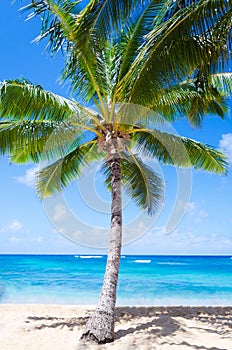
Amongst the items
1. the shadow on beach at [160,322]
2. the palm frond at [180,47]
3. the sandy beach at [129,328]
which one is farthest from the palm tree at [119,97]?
the shadow on beach at [160,322]

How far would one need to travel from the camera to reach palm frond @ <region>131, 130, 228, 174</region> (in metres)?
8.63

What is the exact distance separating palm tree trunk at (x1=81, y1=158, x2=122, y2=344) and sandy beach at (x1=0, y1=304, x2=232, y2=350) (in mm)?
207

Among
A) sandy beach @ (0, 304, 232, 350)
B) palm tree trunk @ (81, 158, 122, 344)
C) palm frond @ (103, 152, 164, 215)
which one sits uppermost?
palm frond @ (103, 152, 164, 215)

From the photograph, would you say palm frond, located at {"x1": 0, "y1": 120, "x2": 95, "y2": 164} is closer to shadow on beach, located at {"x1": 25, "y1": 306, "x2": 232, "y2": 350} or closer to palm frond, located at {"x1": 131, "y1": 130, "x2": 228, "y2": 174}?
palm frond, located at {"x1": 131, "y1": 130, "x2": 228, "y2": 174}

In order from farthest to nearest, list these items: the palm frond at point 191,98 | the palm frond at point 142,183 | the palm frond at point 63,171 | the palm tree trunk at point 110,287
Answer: the palm frond at point 142,183 < the palm frond at point 63,171 < the palm frond at point 191,98 < the palm tree trunk at point 110,287

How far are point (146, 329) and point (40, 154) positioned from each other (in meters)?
4.27

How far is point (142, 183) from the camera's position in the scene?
943 centimetres

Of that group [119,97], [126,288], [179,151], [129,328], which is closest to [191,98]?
[179,151]

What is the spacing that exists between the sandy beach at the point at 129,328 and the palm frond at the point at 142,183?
249cm

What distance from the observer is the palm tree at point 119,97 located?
576 cm

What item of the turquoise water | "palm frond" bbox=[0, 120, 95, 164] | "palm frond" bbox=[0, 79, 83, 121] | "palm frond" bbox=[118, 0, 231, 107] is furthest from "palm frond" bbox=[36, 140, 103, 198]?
the turquoise water

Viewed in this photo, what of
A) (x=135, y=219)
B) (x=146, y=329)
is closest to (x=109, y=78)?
(x=135, y=219)

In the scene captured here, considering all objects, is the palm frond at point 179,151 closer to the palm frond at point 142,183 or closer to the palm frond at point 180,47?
the palm frond at point 142,183

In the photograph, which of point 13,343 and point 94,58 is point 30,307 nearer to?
point 13,343
